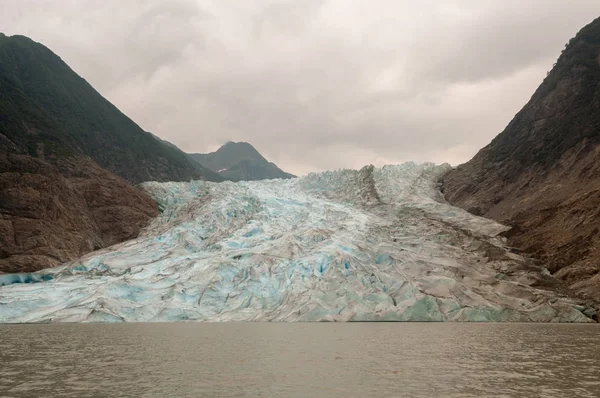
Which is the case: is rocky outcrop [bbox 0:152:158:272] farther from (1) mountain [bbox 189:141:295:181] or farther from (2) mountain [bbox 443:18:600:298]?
(1) mountain [bbox 189:141:295:181]

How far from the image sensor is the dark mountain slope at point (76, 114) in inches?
2576

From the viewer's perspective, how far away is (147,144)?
3401 inches

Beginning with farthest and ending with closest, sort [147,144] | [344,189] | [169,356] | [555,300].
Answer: [147,144] → [344,189] → [555,300] → [169,356]

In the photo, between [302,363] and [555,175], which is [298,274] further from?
[555,175]

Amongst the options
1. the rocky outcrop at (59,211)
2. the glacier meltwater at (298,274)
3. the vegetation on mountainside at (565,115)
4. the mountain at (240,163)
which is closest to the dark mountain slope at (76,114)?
the rocky outcrop at (59,211)

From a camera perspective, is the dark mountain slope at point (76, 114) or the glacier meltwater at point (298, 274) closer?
the glacier meltwater at point (298, 274)

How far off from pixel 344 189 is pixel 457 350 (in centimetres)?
3903

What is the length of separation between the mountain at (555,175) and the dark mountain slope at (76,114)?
146 feet

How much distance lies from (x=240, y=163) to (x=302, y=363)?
159 metres

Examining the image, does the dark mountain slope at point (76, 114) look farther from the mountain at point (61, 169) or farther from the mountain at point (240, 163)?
the mountain at point (240, 163)

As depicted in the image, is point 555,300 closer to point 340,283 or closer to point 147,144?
point 340,283

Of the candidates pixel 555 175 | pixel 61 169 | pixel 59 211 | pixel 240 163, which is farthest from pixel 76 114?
pixel 240 163

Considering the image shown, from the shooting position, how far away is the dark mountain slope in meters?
65.4

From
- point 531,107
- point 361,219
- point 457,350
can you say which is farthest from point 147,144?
point 457,350
